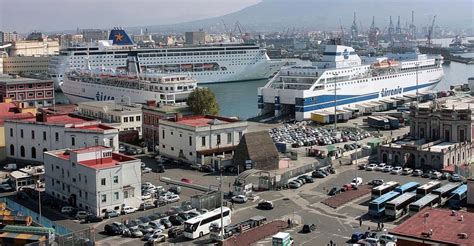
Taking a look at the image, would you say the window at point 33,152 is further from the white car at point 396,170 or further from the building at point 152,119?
the white car at point 396,170

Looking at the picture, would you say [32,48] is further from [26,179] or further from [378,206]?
[378,206]

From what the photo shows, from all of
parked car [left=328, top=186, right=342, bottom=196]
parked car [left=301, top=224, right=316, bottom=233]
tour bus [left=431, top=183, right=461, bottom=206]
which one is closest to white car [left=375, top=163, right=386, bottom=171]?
parked car [left=328, top=186, right=342, bottom=196]

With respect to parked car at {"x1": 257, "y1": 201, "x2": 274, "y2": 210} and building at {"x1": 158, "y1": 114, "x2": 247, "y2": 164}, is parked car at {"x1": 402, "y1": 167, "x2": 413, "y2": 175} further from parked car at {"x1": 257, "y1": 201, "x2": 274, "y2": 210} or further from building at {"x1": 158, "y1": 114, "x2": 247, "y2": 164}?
parked car at {"x1": 257, "y1": 201, "x2": 274, "y2": 210}

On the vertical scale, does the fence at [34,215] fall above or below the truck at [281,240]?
below

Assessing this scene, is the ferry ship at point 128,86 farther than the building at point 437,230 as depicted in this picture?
Yes

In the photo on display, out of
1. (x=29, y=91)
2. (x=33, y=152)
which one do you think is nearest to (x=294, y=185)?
(x=33, y=152)

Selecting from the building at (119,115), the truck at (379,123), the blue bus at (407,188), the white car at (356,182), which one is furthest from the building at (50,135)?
the truck at (379,123)

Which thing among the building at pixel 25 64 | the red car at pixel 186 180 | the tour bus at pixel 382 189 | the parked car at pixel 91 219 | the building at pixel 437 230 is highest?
the building at pixel 25 64
